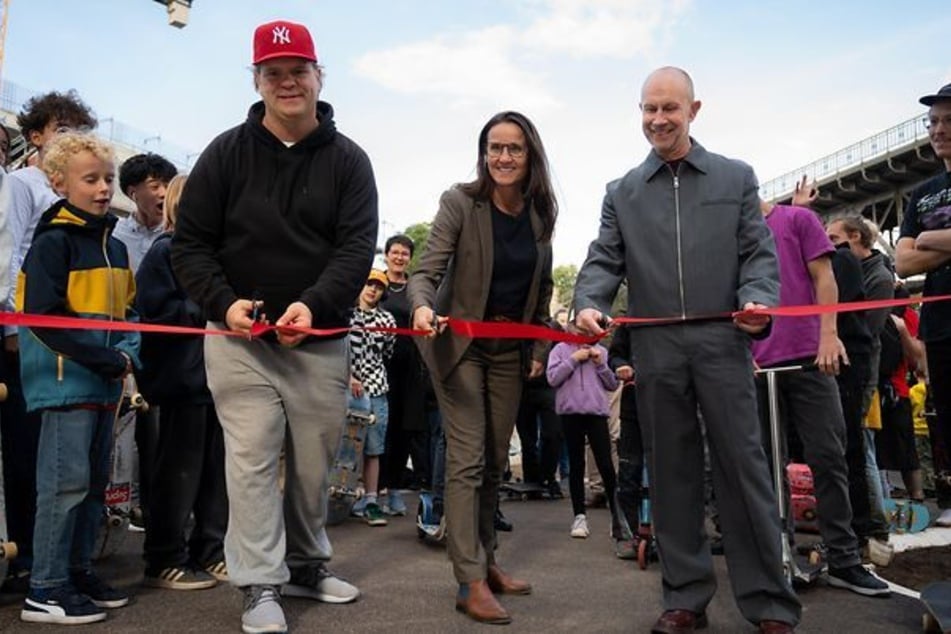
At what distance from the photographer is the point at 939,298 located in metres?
3.49

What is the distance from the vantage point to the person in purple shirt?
14.0 feet

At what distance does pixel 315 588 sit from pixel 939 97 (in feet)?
11.7

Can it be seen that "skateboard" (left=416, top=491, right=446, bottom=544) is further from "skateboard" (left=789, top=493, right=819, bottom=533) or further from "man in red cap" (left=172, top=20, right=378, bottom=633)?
"skateboard" (left=789, top=493, right=819, bottom=533)

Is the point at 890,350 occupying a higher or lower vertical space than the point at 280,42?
lower

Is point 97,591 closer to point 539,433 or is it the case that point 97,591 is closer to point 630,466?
point 630,466

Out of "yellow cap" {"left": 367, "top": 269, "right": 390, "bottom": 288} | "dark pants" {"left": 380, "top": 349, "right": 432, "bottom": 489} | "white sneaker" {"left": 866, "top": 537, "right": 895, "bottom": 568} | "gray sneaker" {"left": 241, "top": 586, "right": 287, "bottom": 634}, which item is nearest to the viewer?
"gray sneaker" {"left": 241, "top": 586, "right": 287, "bottom": 634}

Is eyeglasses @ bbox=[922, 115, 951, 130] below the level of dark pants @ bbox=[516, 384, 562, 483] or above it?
above

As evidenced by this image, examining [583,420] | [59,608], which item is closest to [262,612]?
[59,608]

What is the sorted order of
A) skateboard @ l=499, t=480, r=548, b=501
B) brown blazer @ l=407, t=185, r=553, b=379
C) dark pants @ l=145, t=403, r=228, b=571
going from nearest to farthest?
brown blazer @ l=407, t=185, r=553, b=379 < dark pants @ l=145, t=403, r=228, b=571 < skateboard @ l=499, t=480, r=548, b=501

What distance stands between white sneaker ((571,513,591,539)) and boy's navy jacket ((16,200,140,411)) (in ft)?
11.8

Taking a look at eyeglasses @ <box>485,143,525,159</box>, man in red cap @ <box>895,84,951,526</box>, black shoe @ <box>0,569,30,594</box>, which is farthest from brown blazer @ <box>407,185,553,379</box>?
black shoe @ <box>0,569,30,594</box>

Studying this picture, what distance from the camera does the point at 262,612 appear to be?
319cm

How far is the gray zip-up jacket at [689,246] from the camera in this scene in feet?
11.4

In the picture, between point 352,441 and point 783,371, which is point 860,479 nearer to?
point 783,371
